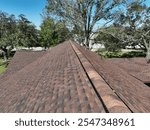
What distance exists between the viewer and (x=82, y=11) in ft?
94.4

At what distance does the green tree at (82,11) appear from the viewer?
2877 centimetres

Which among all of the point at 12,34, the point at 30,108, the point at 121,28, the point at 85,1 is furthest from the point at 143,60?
the point at 12,34

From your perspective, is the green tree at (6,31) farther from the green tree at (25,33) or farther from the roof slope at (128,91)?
the roof slope at (128,91)

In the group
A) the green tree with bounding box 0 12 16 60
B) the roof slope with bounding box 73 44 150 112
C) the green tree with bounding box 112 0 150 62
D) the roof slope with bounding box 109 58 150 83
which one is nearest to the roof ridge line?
the roof slope with bounding box 73 44 150 112

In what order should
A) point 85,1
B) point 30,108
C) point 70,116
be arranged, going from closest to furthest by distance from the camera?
point 70,116 < point 30,108 < point 85,1

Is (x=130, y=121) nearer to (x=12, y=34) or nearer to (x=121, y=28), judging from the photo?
(x=121, y=28)

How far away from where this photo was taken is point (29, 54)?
72.8 ft

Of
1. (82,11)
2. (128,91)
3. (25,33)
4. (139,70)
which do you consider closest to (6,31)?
(25,33)

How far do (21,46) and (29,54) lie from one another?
88.6ft

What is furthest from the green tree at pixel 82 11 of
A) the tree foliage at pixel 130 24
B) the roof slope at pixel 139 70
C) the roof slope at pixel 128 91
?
the roof slope at pixel 128 91

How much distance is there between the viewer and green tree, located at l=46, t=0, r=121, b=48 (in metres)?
28.8

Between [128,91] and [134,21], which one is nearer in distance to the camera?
[128,91]

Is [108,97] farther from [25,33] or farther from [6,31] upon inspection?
[25,33]

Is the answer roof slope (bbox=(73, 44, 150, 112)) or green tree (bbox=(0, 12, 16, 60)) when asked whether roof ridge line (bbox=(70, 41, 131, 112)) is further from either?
green tree (bbox=(0, 12, 16, 60))
